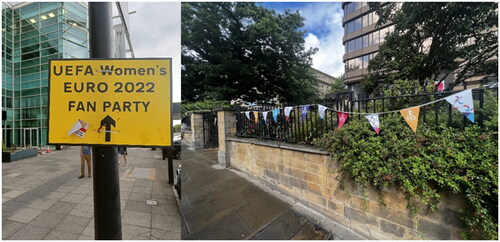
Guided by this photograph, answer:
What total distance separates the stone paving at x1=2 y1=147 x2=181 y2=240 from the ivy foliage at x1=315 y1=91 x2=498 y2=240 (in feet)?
10.4

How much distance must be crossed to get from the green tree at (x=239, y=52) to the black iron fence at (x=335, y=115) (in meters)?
5.28

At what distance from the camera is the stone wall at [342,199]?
7.36ft

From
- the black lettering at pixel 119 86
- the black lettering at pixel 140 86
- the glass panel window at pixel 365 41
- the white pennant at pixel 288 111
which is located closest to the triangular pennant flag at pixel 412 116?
the white pennant at pixel 288 111

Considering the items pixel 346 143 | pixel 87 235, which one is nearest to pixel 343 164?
pixel 346 143

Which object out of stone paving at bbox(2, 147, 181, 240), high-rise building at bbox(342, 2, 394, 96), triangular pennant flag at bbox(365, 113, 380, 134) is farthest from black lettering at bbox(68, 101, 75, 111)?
high-rise building at bbox(342, 2, 394, 96)

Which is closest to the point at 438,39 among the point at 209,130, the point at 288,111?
the point at 288,111

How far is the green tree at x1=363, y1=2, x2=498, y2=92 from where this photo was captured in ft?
21.2

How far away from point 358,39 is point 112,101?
31477 millimetres

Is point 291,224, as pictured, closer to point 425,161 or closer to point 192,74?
point 425,161

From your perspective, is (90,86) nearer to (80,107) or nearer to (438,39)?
(80,107)

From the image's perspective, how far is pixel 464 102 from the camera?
231 cm

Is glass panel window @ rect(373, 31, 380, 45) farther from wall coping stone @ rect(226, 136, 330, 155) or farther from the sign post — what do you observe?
the sign post

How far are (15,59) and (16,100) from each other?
125 inches

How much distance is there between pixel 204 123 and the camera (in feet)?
27.1
